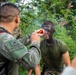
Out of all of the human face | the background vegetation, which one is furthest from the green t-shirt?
the background vegetation

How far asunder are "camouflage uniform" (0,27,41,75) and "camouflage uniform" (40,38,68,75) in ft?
9.70

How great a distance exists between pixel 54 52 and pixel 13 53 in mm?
3205

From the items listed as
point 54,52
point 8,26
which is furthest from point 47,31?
point 8,26

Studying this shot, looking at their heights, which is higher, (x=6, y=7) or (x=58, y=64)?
(x=6, y=7)

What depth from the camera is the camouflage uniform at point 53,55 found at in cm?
616

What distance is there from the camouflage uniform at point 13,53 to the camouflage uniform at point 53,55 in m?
2.96

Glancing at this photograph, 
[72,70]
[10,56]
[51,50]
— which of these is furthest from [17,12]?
[51,50]

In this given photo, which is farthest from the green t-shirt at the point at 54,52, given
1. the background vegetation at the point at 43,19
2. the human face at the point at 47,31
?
the background vegetation at the point at 43,19

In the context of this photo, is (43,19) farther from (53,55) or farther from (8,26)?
(8,26)

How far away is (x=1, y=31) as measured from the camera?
3141 millimetres

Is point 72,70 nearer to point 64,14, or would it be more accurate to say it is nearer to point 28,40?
point 28,40

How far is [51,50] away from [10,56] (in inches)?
127

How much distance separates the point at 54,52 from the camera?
243 inches

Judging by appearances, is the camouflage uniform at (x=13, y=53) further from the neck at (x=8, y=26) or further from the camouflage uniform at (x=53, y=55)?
the camouflage uniform at (x=53, y=55)
